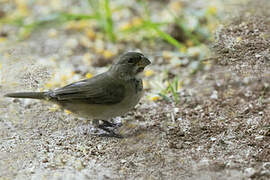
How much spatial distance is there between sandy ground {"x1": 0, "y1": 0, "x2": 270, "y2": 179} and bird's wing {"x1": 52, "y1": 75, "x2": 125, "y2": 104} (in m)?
0.19

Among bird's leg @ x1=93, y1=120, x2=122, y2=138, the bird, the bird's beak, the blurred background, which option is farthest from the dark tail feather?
the bird's beak

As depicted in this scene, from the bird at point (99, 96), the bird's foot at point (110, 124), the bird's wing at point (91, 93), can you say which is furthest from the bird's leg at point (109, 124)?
the bird's wing at point (91, 93)

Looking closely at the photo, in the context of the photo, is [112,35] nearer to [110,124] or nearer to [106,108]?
[110,124]

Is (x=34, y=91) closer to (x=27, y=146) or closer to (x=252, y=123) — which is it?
(x=27, y=146)

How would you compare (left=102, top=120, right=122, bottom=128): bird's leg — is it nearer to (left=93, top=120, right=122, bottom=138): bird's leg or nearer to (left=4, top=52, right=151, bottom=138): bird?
(left=93, top=120, right=122, bottom=138): bird's leg

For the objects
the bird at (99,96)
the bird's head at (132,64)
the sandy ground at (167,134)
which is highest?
the bird's head at (132,64)

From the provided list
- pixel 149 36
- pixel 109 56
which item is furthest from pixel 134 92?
pixel 149 36

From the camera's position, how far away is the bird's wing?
3199mm

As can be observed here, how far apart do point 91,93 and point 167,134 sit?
642 mm

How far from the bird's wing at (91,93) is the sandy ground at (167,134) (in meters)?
0.19

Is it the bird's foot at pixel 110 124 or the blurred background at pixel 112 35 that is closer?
the bird's foot at pixel 110 124

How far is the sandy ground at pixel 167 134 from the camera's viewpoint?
2604 mm

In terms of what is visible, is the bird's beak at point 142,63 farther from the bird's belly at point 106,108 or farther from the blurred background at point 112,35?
the blurred background at point 112,35

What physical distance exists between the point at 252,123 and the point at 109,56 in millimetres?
2262
